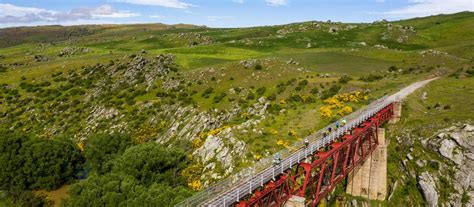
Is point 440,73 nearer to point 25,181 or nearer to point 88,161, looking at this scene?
point 88,161

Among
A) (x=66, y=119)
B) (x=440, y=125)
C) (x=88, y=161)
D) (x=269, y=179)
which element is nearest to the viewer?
(x=269, y=179)

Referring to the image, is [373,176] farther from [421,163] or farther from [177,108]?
[177,108]

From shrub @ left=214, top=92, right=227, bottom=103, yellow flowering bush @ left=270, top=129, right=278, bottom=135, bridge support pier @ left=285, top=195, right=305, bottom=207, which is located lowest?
yellow flowering bush @ left=270, top=129, right=278, bottom=135

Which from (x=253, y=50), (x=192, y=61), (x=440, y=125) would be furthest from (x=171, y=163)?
(x=253, y=50)

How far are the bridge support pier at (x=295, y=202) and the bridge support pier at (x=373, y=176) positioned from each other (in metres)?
26.2

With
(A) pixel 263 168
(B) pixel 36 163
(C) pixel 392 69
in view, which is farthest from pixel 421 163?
(B) pixel 36 163

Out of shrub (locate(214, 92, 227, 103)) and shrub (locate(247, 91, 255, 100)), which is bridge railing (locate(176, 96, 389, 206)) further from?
shrub (locate(214, 92, 227, 103))

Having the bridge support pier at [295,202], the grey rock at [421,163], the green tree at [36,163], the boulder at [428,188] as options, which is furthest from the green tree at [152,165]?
the grey rock at [421,163]

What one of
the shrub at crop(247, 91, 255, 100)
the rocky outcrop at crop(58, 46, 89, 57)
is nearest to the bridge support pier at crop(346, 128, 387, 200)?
the shrub at crop(247, 91, 255, 100)

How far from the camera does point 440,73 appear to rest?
9612 centimetres

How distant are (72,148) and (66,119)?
85.9 feet

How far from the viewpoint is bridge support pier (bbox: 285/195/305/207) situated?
32.1 m

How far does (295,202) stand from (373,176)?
93.4ft

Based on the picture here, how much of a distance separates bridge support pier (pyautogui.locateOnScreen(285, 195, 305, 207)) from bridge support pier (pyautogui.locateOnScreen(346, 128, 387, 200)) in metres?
26.2
